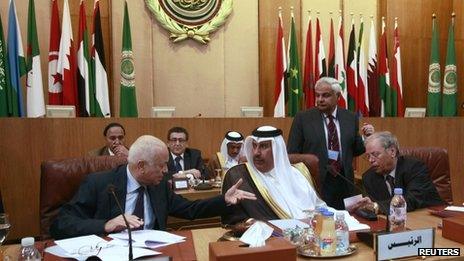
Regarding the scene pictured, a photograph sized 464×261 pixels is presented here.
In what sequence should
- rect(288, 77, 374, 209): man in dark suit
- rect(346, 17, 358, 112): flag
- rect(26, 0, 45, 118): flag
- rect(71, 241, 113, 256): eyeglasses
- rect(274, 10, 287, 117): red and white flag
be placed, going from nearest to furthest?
rect(71, 241, 113, 256): eyeglasses
rect(288, 77, 374, 209): man in dark suit
rect(26, 0, 45, 118): flag
rect(274, 10, 287, 117): red and white flag
rect(346, 17, 358, 112): flag

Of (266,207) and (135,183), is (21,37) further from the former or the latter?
(266,207)

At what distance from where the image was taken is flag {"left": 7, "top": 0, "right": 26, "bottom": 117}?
16.9 feet

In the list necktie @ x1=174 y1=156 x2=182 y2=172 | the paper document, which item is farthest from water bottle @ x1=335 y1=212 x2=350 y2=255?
necktie @ x1=174 y1=156 x2=182 y2=172

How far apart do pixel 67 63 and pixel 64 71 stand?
11 cm

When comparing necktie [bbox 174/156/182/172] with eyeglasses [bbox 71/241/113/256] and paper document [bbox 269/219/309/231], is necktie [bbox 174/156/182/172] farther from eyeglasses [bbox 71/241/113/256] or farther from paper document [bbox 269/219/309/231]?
eyeglasses [bbox 71/241/113/256]

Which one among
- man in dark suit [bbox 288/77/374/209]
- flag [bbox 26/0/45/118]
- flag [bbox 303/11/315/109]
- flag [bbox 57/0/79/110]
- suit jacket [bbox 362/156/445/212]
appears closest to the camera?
suit jacket [bbox 362/156/445/212]

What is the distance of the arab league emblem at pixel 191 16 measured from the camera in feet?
20.9

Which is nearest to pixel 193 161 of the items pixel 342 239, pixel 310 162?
pixel 310 162

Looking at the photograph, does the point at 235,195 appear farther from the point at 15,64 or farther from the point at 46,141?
the point at 15,64

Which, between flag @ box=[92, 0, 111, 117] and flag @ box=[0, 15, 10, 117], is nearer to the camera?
flag @ box=[0, 15, 10, 117]

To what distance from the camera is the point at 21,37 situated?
18.1 ft

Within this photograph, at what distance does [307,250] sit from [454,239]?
0.66 meters

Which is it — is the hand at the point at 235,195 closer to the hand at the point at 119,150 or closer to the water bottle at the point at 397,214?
the water bottle at the point at 397,214

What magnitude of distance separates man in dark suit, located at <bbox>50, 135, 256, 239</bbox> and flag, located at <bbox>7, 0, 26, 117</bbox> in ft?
11.1
